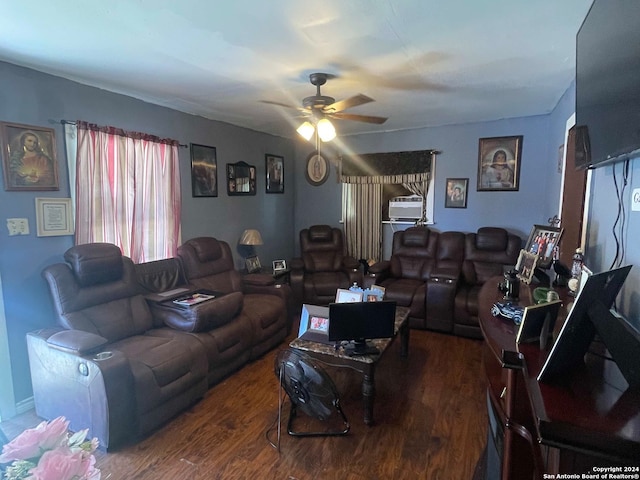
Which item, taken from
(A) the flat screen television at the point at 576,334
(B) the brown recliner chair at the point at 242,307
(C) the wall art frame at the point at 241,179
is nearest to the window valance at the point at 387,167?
(C) the wall art frame at the point at 241,179

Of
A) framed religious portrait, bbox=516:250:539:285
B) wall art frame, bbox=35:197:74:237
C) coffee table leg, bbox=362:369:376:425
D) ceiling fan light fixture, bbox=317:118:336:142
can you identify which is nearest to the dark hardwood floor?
coffee table leg, bbox=362:369:376:425

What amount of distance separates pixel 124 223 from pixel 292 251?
3.02 metres

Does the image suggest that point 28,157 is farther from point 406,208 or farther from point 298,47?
point 406,208

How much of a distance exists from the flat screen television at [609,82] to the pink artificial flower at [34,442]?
6.05ft

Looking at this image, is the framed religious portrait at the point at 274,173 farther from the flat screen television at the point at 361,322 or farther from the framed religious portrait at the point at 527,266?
the framed religious portrait at the point at 527,266

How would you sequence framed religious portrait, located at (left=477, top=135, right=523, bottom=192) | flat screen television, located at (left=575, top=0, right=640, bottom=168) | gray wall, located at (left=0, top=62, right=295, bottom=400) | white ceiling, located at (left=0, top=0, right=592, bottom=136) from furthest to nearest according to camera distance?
1. framed religious portrait, located at (left=477, top=135, right=523, bottom=192)
2. gray wall, located at (left=0, top=62, right=295, bottom=400)
3. white ceiling, located at (left=0, top=0, right=592, bottom=136)
4. flat screen television, located at (left=575, top=0, right=640, bottom=168)

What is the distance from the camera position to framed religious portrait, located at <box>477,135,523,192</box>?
4.36 meters

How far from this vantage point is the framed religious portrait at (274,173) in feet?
16.9

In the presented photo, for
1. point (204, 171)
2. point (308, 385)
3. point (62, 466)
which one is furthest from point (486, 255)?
point (62, 466)

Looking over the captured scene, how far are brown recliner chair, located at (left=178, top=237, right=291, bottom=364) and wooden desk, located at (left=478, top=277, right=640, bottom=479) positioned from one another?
2.18m

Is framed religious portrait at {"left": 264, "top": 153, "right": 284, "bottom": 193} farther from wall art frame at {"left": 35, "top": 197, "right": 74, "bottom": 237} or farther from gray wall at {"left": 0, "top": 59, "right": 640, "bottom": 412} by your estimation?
wall art frame at {"left": 35, "top": 197, "right": 74, "bottom": 237}

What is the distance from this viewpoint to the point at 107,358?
6.95ft

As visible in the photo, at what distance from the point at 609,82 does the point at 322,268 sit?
3855 mm

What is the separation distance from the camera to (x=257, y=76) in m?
2.70
